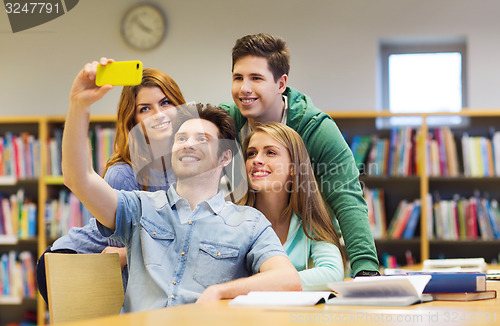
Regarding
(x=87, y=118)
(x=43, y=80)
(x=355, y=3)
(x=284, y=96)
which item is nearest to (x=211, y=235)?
(x=87, y=118)

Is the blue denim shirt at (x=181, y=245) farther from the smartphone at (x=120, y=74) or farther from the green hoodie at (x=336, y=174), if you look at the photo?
the green hoodie at (x=336, y=174)

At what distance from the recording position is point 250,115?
2.20 metres

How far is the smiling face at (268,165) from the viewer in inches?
78.5

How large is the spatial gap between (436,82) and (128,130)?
11.0 feet

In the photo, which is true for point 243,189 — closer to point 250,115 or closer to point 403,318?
→ point 250,115

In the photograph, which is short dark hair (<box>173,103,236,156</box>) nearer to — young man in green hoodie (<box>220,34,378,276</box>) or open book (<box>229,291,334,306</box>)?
young man in green hoodie (<box>220,34,378,276</box>)

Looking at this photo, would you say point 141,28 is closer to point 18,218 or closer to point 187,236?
point 18,218

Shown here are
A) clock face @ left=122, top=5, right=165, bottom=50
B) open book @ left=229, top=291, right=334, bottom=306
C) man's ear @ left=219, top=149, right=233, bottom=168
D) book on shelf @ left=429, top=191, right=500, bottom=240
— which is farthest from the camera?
clock face @ left=122, top=5, right=165, bottom=50

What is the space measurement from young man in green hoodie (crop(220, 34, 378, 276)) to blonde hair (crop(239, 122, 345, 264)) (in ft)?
0.43

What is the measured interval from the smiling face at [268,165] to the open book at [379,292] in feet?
2.68

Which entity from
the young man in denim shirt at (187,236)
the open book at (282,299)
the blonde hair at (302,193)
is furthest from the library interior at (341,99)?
the open book at (282,299)

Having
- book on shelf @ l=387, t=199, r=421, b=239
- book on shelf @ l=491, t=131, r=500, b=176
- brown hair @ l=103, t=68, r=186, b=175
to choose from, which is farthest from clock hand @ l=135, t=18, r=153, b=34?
brown hair @ l=103, t=68, r=186, b=175

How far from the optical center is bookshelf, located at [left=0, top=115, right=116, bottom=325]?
456cm

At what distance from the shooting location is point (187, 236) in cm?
158
